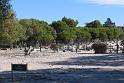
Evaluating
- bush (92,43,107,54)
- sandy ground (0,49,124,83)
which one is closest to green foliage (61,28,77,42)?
bush (92,43,107,54)

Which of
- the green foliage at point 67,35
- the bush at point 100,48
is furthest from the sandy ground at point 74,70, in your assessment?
the green foliage at point 67,35

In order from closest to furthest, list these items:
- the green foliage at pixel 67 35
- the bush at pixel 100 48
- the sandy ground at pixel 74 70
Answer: the sandy ground at pixel 74 70, the bush at pixel 100 48, the green foliage at pixel 67 35

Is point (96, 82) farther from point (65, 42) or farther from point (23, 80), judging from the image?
point (65, 42)

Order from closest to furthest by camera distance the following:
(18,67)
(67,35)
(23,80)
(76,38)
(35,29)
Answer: (18,67), (23,80), (35,29), (67,35), (76,38)

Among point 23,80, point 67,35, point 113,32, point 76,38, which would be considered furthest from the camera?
point 113,32

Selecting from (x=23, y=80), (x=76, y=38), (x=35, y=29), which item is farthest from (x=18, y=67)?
(x=76, y=38)

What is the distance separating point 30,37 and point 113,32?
192 feet

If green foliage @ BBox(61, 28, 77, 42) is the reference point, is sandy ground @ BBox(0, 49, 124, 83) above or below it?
below

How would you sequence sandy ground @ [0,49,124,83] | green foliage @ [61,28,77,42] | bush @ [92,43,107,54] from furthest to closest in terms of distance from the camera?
1. green foliage @ [61,28,77,42]
2. bush @ [92,43,107,54]
3. sandy ground @ [0,49,124,83]

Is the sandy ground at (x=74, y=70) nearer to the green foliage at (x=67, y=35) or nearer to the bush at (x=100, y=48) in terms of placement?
the bush at (x=100, y=48)

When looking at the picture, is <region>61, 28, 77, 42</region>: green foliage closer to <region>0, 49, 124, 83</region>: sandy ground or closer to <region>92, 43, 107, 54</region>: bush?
<region>92, 43, 107, 54</region>: bush

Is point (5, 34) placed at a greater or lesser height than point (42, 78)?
greater

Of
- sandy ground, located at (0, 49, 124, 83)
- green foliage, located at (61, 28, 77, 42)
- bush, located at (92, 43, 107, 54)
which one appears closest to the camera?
sandy ground, located at (0, 49, 124, 83)

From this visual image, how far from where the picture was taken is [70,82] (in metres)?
20.6
